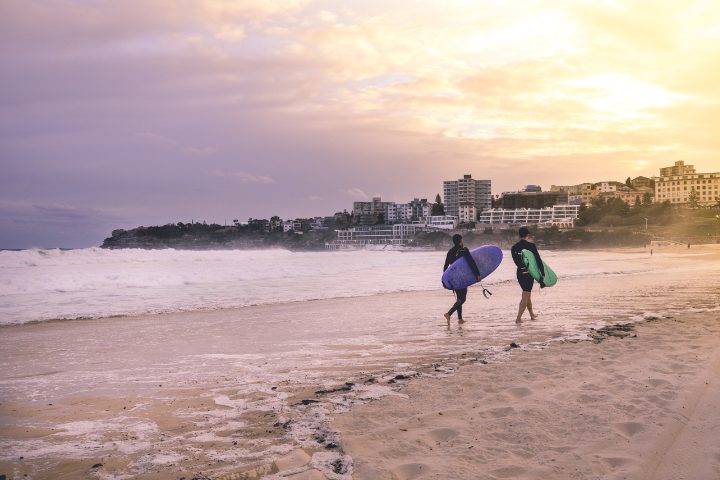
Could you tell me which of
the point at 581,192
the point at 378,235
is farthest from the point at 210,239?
the point at 581,192

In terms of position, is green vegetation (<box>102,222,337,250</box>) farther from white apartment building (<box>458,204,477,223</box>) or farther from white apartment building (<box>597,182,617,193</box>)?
white apartment building (<box>597,182,617,193</box>)

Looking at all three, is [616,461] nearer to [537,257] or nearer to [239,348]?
[239,348]

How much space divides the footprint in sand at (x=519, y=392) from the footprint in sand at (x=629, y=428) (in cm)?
104

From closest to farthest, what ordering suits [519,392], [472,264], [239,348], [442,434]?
[442,434] < [519,392] < [239,348] < [472,264]

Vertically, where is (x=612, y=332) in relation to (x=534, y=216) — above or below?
below

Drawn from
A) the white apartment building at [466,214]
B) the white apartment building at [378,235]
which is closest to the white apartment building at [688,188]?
the white apartment building at [466,214]

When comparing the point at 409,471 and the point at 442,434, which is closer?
the point at 409,471

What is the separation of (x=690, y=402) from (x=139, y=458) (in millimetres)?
5022

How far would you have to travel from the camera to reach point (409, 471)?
11.8ft

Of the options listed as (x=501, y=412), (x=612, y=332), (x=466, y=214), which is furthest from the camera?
(x=466, y=214)

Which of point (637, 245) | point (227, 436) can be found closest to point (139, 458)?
point (227, 436)

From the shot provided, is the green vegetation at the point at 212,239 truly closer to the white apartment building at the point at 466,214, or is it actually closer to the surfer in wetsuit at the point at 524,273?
the white apartment building at the point at 466,214

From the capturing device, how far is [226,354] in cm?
816

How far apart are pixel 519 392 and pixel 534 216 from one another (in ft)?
534
